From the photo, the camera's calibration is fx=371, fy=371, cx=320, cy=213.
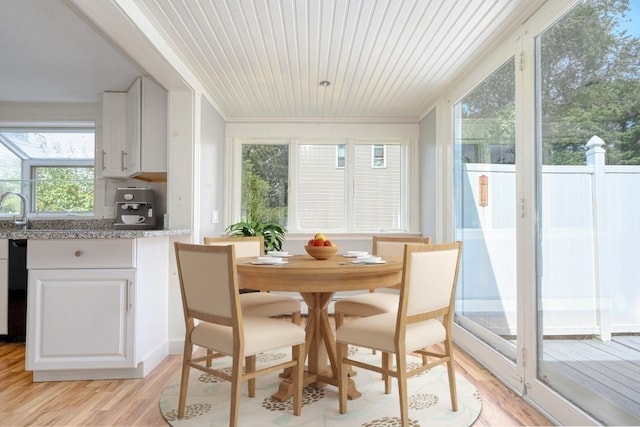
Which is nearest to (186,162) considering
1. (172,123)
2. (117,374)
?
(172,123)

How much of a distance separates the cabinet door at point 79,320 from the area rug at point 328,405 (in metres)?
0.45

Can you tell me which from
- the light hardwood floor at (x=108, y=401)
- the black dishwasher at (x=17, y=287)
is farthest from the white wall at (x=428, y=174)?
the black dishwasher at (x=17, y=287)

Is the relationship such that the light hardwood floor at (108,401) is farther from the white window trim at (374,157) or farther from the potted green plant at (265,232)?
the white window trim at (374,157)

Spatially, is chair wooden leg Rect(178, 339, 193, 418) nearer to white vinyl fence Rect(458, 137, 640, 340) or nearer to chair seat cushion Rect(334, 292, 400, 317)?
chair seat cushion Rect(334, 292, 400, 317)

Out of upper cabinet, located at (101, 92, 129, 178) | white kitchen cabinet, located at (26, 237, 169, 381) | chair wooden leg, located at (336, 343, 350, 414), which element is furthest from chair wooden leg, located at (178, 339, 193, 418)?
upper cabinet, located at (101, 92, 129, 178)

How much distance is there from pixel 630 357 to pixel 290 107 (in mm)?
3346

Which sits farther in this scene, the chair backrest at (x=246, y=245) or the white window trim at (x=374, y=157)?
the white window trim at (x=374, y=157)

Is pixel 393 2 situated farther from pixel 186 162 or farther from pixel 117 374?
pixel 117 374

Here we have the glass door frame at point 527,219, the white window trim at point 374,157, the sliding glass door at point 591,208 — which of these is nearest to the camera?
the sliding glass door at point 591,208

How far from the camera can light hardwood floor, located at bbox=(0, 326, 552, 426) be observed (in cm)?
→ 187

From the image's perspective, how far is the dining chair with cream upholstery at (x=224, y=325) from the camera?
1646mm

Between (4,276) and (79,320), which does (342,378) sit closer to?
(79,320)

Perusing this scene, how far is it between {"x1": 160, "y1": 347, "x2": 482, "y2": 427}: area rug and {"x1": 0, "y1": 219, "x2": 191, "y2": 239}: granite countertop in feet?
3.19

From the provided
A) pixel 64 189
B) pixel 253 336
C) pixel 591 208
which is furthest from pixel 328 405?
pixel 64 189
